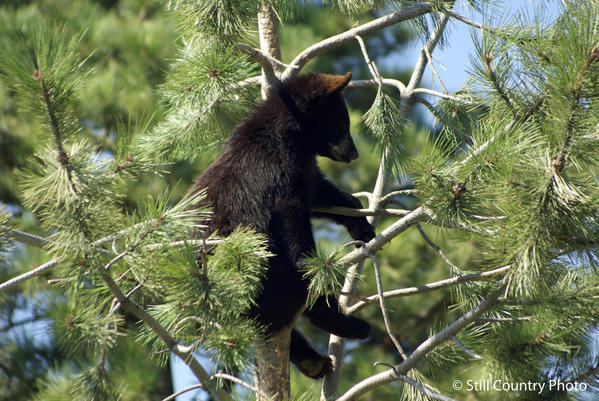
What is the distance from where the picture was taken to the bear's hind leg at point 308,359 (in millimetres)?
3780

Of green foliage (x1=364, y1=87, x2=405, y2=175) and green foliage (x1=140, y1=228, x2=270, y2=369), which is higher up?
green foliage (x1=364, y1=87, x2=405, y2=175)

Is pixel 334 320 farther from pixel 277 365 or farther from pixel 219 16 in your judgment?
pixel 219 16

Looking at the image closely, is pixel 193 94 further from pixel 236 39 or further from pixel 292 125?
pixel 292 125

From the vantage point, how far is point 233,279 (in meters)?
2.12

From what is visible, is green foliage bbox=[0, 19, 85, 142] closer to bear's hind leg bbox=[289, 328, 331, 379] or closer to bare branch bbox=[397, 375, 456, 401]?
bare branch bbox=[397, 375, 456, 401]

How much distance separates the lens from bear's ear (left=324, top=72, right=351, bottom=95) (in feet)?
12.6

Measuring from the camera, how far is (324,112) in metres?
3.98

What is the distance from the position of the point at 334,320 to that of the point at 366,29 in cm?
Answer: 163

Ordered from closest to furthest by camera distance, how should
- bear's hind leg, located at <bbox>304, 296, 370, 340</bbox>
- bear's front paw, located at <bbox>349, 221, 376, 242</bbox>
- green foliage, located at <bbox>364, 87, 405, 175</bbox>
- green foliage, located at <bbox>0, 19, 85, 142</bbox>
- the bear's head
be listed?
green foliage, located at <bbox>0, 19, 85, 142</bbox>
green foliage, located at <bbox>364, 87, 405, 175</bbox>
bear's hind leg, located at <bbox>304, 296, 370, 340</bbox>
bear's front paw, located at <bbox>349, 221, 376, 242</bbox>
the bear's head

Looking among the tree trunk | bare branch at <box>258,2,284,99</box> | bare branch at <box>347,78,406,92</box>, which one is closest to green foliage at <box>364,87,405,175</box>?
bare branch at <box>347,78,406,92</box>

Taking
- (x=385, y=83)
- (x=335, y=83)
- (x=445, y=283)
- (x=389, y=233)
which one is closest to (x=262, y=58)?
(x=335, y=83)

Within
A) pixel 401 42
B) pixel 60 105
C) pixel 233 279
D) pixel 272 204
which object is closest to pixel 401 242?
pixel 401 42

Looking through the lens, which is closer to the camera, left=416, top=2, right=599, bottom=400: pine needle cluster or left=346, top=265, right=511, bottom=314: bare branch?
left=416, top=2, right=599, bottom=400: pine needle cluster

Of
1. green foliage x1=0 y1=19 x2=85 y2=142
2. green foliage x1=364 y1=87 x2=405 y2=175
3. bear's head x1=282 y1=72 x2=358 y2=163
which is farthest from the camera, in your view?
bear's head x1=282 y1=72 x2=358 y2=163
